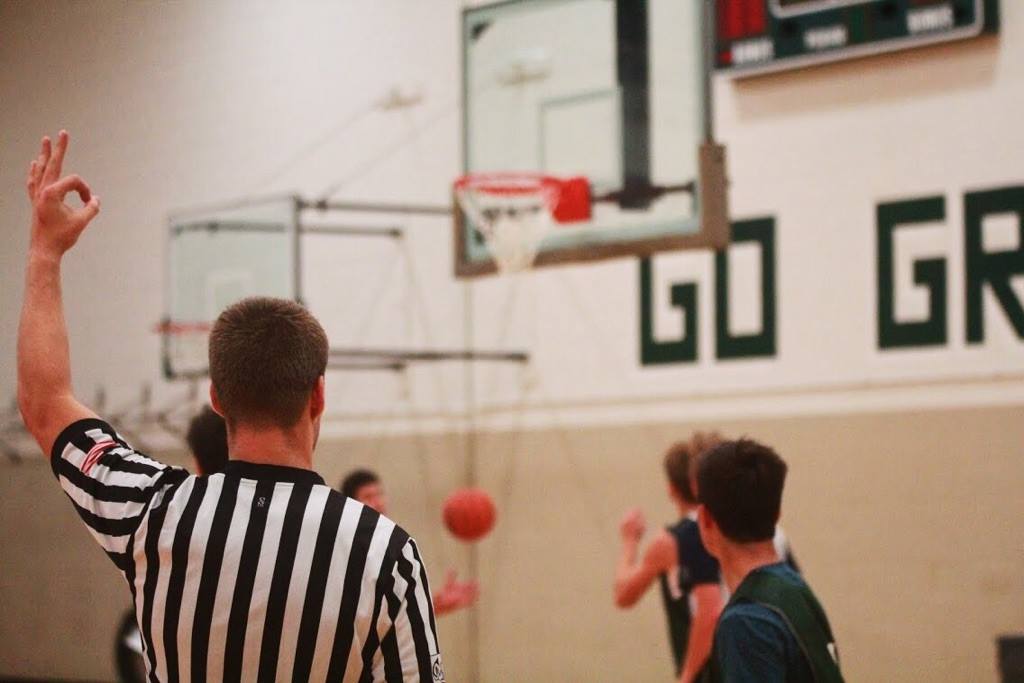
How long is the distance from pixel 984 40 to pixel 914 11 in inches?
14.9

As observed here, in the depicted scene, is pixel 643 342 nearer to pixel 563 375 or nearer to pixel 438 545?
pixel 563 375

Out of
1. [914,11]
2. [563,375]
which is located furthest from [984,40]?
[563,375]

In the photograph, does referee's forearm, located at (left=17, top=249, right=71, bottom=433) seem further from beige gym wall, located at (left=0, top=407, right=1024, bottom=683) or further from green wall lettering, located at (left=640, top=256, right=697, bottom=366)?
green wall lettering, located at (left=640, top=256, right=697, bottom=366)

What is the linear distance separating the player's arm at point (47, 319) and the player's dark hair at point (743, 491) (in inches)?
51.3

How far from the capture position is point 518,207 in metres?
7.08

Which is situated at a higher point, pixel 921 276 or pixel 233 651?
pixel 921 276

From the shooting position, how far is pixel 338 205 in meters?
8.61

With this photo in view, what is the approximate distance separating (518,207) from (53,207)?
16.5ft

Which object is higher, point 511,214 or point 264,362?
point 511,214

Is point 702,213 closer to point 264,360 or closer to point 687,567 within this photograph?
point 687,567

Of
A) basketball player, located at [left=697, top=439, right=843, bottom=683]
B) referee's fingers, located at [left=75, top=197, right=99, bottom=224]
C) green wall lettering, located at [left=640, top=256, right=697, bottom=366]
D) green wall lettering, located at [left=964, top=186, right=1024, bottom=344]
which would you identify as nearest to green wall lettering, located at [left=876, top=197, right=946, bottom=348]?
green wall lettering, located at [left=964, top=186, right=1024, bottom=344]

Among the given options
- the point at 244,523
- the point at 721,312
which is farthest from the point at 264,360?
the point at 721,312

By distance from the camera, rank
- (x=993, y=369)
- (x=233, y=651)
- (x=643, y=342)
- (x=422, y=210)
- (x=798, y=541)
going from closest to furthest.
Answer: (x=233, y=651)
(x=993, y=369)
(x=798, y=541)
(x=643, y=342)
(x=422, y=210)

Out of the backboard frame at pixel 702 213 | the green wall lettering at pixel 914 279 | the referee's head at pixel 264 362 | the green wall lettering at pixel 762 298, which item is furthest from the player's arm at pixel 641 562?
the referee's head at pixel 264 362
